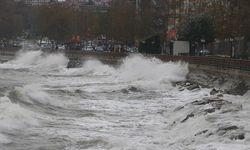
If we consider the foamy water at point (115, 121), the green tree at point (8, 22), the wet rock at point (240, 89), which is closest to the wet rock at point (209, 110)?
the foamy water at point (115, 121)

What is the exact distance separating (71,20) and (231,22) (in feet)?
261

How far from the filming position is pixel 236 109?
28.5 metres

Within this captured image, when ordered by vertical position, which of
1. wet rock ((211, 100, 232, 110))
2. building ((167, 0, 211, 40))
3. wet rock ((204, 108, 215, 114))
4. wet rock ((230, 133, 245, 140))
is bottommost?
wet rock ((211, 100, 232, 110))

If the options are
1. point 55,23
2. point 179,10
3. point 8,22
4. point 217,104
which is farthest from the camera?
point 8,22

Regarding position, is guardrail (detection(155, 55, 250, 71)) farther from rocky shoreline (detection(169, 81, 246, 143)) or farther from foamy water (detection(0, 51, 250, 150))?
rocky shoreline (detection(169, 81, 246, 143))

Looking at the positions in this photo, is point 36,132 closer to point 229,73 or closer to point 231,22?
point 229,73

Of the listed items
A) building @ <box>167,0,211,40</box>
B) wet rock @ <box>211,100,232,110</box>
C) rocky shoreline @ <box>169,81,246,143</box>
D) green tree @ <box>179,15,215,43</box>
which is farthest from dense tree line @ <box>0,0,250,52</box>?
rocky shoreline @ <box>169,81,246,143</box>

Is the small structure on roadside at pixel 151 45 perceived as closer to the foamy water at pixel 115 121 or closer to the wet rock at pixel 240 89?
the foamy water at pixel 115 121

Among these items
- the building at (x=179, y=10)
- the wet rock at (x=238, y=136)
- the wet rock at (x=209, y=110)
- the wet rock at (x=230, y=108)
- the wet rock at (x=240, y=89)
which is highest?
the building at (x=179, y=10)

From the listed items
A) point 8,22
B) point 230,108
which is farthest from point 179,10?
point 230,108

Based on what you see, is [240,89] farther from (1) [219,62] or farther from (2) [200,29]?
(2) [200,29]

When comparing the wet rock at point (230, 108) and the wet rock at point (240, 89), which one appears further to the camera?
the wet rock at point (240, 89)

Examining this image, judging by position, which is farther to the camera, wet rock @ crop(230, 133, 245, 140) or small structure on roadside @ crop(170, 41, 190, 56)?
small structure on roadside @ crop(170, 41, 190, 56)

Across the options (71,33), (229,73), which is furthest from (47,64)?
(229,73)
